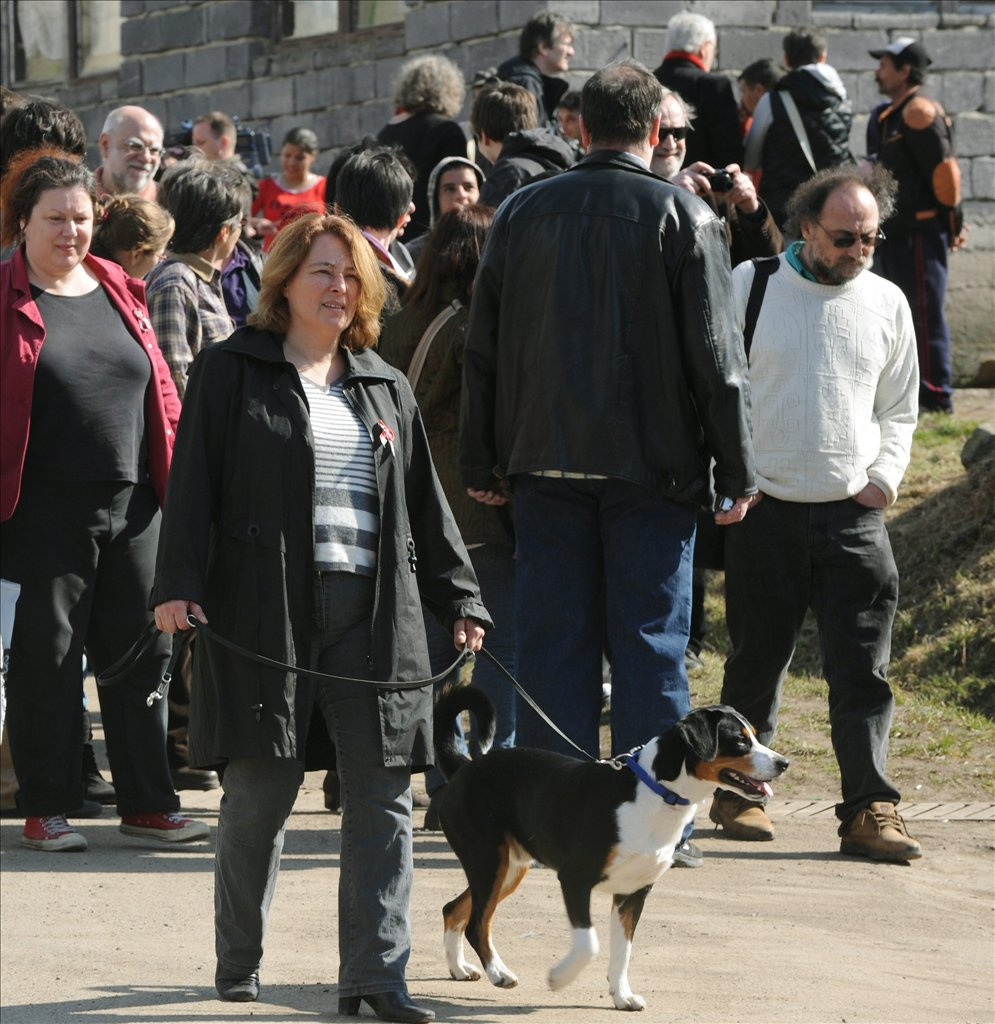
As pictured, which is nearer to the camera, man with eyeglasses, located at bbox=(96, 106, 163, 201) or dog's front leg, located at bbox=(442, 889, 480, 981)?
dog's front leg, located at bbox=(442, 889, 480, 981)

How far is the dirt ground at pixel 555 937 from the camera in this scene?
483 centimetres

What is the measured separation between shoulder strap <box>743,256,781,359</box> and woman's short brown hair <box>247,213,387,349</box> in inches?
69.7

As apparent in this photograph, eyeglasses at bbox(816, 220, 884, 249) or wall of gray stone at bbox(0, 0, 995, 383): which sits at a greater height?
wall of gray stone at bbox(0, 0, 995, 383)

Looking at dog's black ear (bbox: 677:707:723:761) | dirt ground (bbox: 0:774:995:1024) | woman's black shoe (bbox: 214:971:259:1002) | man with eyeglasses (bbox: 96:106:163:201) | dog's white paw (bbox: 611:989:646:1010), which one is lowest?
dirt ground (bbox: 0:774:995:1024)

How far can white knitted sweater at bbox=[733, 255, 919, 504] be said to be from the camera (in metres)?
6.26

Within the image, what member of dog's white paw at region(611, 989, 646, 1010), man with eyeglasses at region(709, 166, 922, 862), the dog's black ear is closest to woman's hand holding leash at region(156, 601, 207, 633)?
the dog's black ear

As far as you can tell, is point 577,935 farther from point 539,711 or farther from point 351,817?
point 539,711

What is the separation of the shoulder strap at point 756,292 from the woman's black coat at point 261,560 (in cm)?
190

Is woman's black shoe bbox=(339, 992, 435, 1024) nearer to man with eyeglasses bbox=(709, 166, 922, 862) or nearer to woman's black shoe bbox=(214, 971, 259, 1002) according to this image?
woman's black shoe bbox=(214, 971, 259, 1002)

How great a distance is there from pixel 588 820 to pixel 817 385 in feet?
7.02

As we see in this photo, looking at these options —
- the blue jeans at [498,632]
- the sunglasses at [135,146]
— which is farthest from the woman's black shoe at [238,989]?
the sunglasses at [135,146]

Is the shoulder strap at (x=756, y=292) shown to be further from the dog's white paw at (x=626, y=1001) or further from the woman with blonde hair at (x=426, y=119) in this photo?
the woman with blonde hair at (x=426, y=119)

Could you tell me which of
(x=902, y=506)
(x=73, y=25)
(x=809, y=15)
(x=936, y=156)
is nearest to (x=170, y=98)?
(x=73, y=25)

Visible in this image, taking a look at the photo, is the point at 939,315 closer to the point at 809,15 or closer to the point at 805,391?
the point at 809,15
